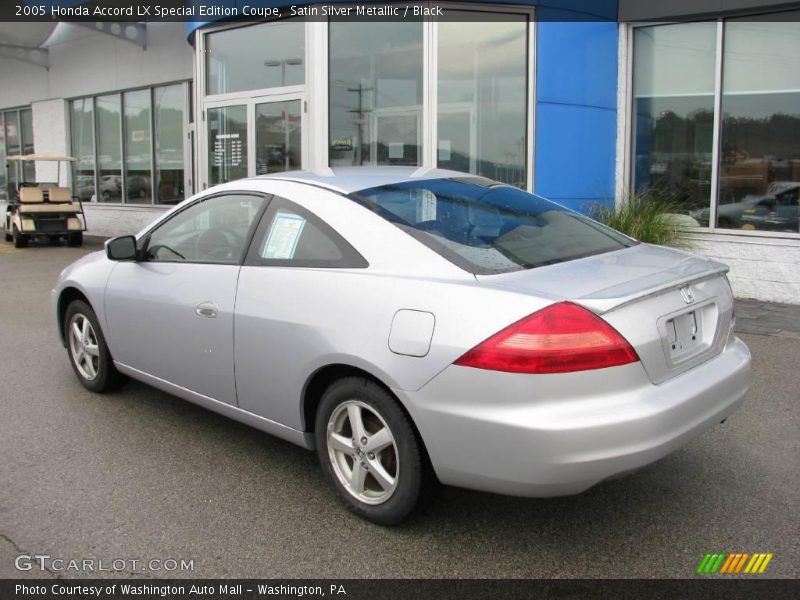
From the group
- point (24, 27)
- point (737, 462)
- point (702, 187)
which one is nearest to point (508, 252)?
point (737, 462)

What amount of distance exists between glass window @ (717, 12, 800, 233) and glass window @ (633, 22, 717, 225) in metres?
0.23

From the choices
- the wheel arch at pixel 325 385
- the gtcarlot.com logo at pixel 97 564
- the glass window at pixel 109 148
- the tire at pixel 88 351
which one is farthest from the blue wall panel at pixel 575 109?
the glass window at pixel 109 148

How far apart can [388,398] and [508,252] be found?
837 mm

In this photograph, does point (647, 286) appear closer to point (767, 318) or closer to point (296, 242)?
point (296, 242)

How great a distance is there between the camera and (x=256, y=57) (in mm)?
10617

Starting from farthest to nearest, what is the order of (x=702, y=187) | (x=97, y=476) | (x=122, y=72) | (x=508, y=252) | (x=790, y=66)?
(x=122, y=72) → (x=702, y=187) → (x=790, y=66) → (x=97, y=476) → (x=508, y=252)

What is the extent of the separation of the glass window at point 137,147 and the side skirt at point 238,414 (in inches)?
549

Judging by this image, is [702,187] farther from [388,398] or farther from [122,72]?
[122,72]

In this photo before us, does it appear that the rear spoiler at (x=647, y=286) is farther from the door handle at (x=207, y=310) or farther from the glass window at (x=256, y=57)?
the glass window at (x=256, y=57)

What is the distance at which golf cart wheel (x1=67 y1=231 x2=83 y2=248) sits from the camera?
53.6 ft

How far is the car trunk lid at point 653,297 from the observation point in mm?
2855

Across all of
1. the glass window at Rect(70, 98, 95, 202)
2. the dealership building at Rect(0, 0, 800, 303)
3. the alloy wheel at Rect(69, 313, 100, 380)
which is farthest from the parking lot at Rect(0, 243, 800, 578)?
the glass window at Rect(70, 98, 95, 202)

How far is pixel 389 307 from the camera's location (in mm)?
3064

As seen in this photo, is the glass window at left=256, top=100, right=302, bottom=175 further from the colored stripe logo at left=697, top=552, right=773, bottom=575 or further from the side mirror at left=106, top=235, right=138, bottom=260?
the colored stripe logo at left=697, top=552, right=773, bottom=575
